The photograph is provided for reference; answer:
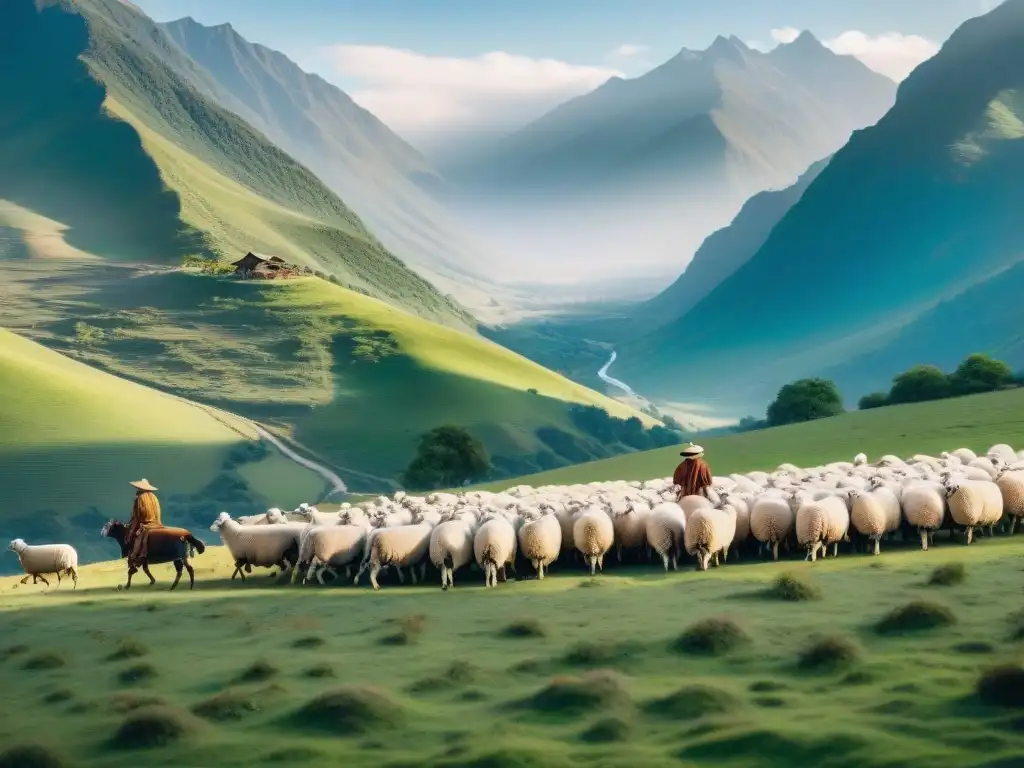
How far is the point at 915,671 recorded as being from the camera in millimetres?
11883

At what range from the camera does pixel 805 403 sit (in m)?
80.8

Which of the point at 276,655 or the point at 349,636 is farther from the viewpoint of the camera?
the point at 349,636

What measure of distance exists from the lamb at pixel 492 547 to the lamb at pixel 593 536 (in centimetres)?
127

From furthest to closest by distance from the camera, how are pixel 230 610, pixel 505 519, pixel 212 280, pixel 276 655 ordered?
pixel 212 280 < pixel 505 519 < pixel 230 610 < pixel 276 655

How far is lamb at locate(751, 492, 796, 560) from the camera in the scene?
21.1 m

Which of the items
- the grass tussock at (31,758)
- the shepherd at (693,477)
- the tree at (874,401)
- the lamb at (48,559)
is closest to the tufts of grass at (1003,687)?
the grass tussock at (31,758)

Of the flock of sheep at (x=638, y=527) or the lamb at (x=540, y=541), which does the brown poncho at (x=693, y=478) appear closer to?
the flock of sheep at (x=638, y=527)

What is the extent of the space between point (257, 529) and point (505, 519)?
15.5 ft

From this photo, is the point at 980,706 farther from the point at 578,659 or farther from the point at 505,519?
the point at 505,519

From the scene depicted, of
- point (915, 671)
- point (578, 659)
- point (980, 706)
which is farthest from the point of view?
point (578, 659)

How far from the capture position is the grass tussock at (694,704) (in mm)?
11250

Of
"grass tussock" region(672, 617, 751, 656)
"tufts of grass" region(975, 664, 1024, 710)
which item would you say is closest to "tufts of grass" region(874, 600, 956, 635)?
"grass tussock" region(672, 617, 751, 656)

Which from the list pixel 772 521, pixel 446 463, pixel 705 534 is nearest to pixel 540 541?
pixel 705 534

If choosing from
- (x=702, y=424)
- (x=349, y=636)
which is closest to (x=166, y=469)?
(x=349, y=636)
